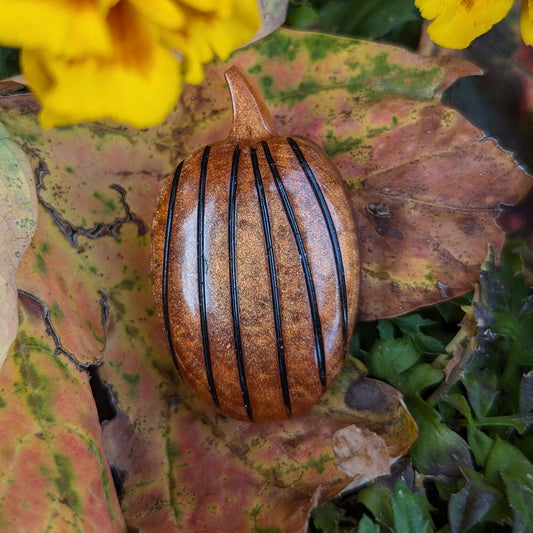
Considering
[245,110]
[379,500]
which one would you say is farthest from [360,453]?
[245,110]

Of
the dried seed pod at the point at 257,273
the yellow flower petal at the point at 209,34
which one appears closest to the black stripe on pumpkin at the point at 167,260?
the dried seed pod at the point at 257,273

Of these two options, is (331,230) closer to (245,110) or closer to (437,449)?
(245,110)

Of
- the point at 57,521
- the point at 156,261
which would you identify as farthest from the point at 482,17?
the point at 57,521

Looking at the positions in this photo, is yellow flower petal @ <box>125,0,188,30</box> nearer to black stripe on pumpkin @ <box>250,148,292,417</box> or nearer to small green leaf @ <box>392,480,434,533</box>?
black stripe on pumpkin @ <box>250,148,292,417</box>

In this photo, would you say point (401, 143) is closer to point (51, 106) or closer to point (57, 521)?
point (51, 106)

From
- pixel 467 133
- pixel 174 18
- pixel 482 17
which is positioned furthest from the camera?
pixel 467 133

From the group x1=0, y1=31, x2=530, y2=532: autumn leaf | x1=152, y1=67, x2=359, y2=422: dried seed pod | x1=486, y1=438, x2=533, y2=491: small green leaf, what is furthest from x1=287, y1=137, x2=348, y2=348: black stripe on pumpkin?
x1=486, y1=438, x2=533, y2=491: small green leaf
